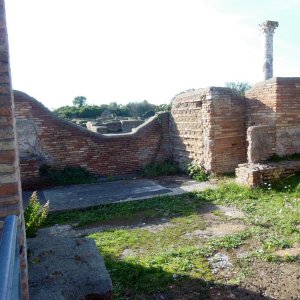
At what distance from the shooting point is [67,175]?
9.79 metres

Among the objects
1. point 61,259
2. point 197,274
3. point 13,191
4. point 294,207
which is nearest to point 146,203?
point 294,207

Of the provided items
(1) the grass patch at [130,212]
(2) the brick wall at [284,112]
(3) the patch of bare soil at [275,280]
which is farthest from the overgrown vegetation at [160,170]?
(3) the patch of bare soil at [275,280]

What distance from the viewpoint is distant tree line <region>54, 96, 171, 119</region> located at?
112 ft

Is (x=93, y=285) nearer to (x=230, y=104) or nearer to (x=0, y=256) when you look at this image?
(x=0, y=256)

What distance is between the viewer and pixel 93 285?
2791 mm

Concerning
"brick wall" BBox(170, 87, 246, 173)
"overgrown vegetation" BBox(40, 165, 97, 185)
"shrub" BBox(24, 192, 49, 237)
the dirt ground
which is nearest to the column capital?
"brick wall" BBox(170, 87, 246, 173)

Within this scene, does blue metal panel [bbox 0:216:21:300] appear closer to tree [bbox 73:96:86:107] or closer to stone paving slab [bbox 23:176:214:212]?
stone paving slab [bbox 23:176:214:212]

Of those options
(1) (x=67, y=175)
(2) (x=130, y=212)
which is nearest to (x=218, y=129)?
(2) (x=130, y=212)

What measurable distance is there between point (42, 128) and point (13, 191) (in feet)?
26.0

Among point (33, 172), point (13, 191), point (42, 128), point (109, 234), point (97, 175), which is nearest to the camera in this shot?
point (13, 191)

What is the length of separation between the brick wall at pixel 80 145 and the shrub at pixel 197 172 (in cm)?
169

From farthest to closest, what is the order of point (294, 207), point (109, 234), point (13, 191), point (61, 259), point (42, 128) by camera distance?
point (42, 128) → point (294, 207) → point (109, 234) → point (61, 259) → point (13, 191)

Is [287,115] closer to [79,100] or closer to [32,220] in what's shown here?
[32,220]

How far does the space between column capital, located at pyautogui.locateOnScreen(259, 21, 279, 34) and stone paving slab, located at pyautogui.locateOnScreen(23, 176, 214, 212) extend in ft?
27.7
